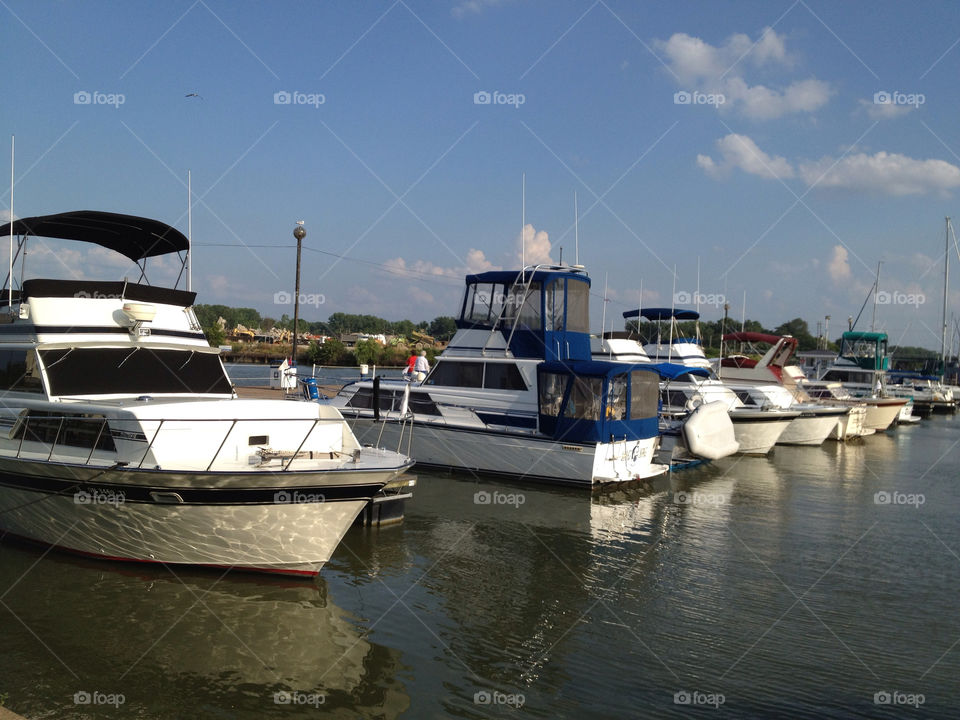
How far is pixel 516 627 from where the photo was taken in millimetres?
8391

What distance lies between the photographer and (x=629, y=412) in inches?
634

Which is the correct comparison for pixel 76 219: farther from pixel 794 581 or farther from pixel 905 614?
pixel 905 614

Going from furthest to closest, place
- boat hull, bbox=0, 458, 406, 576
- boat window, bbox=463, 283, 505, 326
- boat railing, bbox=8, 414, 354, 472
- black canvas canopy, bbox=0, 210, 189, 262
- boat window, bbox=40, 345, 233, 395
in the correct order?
boat window, bbox=463, 283, 505, 326
black canvas canopy, bbox=0, 210, 189, 262
boat window, bbox=40, 345, 233, 395
boat railing, bbox=8, 414, 354, 472
boat hull, bbox=0, 458, 406, 576
